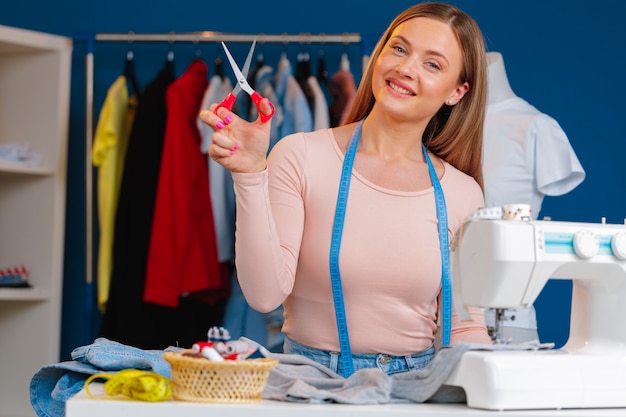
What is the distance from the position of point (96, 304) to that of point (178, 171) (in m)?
0.90

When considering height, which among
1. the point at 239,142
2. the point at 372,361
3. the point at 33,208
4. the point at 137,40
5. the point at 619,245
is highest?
the point at 137,40

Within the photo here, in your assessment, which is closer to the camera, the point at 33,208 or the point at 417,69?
the point at 417,69

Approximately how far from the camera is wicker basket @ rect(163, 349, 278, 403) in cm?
A: 153

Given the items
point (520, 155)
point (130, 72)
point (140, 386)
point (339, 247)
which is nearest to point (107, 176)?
point (130, 72)

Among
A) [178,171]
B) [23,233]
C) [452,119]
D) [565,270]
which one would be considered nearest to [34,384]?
[565,270]

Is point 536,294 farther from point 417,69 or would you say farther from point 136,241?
point 136,241

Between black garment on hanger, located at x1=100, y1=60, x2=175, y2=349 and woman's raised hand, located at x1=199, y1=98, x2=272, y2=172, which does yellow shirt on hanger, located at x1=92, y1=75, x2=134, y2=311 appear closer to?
black garment on hanger, located at x1=100, y1=60, x2=175, y2=349

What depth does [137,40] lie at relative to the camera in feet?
14.3

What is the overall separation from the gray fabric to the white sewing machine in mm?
26

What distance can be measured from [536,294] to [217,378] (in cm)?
57

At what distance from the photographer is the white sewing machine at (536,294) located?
1589 millimetres

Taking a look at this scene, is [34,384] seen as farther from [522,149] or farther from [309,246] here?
[522,149]

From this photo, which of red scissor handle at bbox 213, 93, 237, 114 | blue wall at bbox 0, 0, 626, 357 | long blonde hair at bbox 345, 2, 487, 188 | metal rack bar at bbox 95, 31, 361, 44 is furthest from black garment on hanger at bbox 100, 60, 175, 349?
red scissor handle at bbox 213, 93, 237, 114

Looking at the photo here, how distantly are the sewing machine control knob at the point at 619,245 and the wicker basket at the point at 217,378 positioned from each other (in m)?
0.64
